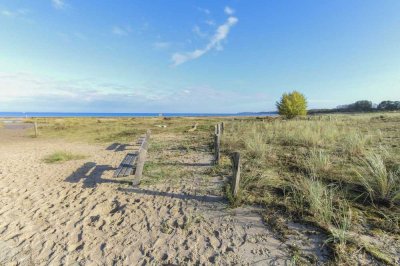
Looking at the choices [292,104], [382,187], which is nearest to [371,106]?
[292,104]

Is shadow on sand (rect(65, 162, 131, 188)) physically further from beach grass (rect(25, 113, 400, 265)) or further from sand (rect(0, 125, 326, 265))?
beach grass (rect(25, 113, 400, 265))

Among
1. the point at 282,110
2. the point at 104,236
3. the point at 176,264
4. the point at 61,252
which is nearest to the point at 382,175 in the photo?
the point at 176,264

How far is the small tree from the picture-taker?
32.4 meters

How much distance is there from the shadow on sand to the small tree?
1138 inches

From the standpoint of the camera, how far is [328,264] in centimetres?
291

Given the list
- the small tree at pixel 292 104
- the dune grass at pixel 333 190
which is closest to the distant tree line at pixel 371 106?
the small tree at pixel 292 104

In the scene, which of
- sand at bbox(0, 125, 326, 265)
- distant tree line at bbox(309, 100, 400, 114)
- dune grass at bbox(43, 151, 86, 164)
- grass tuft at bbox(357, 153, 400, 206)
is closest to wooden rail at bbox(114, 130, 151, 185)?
sand at bbox(0, 125, 326, 265)

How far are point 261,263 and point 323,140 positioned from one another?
342 inches

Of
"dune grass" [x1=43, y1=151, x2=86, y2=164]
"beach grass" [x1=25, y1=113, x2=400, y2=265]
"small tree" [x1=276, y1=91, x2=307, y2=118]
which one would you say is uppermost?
"small tree" [x1=276, y1=91, x2=307, y2=118]

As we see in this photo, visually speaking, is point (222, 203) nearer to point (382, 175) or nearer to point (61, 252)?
point (61, 252)

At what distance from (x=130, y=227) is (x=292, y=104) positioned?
32.0 metres

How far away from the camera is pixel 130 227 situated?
13.4ft

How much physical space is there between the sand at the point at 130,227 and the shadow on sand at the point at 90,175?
9 cm

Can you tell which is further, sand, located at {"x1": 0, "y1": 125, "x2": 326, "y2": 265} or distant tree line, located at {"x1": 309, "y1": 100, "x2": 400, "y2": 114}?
distant tree line, located at {"x1": 309, "y1": 100, "x2": 400, "y2": 114}
